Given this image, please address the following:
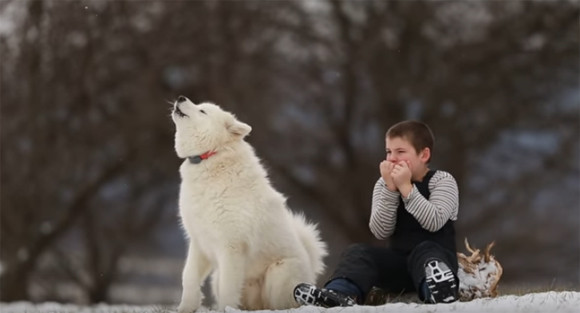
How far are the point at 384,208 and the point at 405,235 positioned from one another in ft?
0.75

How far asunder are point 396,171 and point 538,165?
33.0 ft

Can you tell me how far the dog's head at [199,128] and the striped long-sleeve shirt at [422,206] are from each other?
98 cm

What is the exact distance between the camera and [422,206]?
14.9 ft

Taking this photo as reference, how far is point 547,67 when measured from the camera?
13.9 meters

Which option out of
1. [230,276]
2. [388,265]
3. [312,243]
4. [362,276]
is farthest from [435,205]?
[230,276]

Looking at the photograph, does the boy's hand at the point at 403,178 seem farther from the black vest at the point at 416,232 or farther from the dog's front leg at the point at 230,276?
the dog's front leg at the point at 230,276

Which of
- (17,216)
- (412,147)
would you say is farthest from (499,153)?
(412,147)

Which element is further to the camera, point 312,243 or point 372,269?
point 312,243

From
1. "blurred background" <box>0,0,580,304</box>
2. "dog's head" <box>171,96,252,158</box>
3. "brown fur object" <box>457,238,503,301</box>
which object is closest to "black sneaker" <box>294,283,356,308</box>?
"brown fur object" <box>457,238,503,301</box>

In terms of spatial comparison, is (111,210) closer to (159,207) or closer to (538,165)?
(159,207)

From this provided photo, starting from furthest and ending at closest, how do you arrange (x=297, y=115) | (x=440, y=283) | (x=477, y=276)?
(x=297, y=115) < (x=477, y=276) < (x=440, y=283)

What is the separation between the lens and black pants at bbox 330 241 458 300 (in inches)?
179

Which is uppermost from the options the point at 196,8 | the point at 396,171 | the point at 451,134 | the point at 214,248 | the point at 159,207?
the point at 196,8

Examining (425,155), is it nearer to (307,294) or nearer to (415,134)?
(415,134)
